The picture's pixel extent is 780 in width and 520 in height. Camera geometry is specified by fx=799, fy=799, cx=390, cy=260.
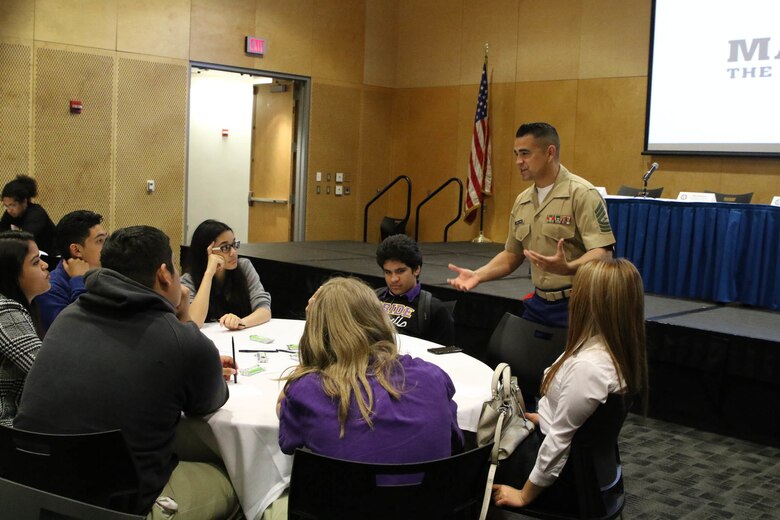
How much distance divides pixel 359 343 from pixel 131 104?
751cm

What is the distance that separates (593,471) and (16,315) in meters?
1.70

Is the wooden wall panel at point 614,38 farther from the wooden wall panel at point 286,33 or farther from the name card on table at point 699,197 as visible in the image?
the wooden wall panel at point 286,33

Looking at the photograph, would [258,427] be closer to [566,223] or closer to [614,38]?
[566,223]

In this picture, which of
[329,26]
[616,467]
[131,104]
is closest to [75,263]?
[616,467]

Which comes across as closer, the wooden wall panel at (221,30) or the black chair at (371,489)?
A: the black chair at (371,489)

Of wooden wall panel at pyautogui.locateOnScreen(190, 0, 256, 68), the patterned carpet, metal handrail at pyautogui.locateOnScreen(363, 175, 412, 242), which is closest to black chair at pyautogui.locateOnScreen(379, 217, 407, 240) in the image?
metal handrail at pyautogui.locateOnScreen(363, 175, 412, 242)

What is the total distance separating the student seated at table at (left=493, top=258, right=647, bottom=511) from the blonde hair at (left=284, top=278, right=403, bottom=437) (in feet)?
1.79

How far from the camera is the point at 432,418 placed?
1.87 metres

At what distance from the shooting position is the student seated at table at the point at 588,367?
2154mm

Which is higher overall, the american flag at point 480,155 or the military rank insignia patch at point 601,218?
the american flag at point 480,155

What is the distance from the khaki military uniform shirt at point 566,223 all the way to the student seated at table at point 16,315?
84.5 inches

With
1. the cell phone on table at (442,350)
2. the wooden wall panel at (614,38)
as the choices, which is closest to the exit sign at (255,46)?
the wooden wall panel at (614,38)

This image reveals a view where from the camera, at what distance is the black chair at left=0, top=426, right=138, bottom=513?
1840mm

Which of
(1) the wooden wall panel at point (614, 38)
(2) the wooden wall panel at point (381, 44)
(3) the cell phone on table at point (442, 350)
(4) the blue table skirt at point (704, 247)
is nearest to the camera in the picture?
(3) the cell phone on table at point (442, 350)
